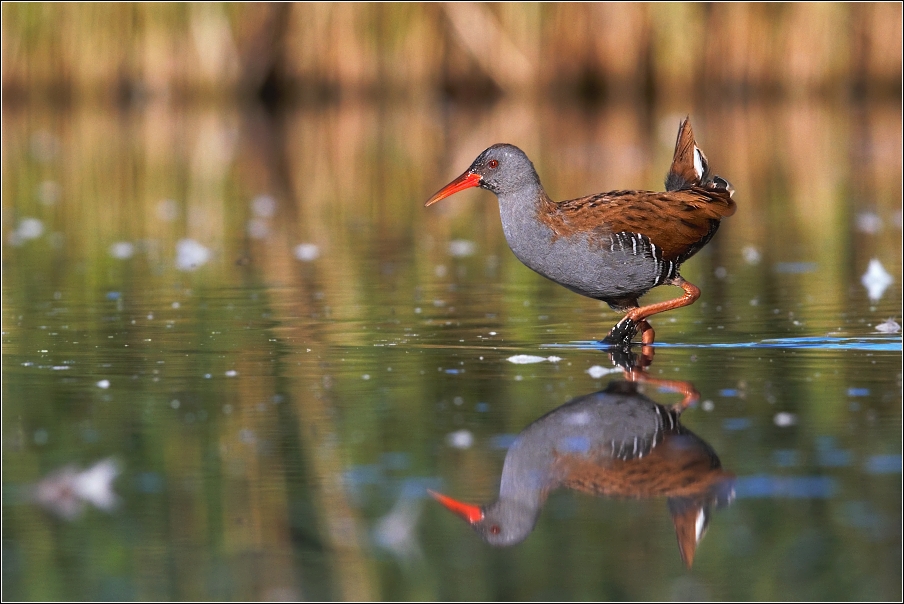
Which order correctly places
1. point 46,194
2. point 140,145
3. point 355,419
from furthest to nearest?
point 140,145 → point 46,194 → point 355,419

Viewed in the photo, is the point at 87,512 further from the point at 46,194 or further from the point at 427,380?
the point at 46,194

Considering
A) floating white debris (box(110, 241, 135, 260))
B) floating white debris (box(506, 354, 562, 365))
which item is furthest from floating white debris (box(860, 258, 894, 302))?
floating white debris (box(110, 241, 135, 260))

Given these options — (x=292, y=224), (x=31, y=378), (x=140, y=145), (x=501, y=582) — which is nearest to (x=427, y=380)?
(x=31, y=378)

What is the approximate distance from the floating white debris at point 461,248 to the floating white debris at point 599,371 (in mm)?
4345

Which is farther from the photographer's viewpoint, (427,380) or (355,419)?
(427,380)

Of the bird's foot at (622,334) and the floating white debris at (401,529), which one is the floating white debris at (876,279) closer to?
the bird's foot at (622,334)

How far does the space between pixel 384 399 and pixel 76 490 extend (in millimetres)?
1405

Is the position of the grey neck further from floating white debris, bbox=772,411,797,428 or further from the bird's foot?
floating white debris, bbox=772,411,797,428

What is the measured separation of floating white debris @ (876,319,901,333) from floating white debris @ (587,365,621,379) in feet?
4.74

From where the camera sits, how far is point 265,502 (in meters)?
4.02

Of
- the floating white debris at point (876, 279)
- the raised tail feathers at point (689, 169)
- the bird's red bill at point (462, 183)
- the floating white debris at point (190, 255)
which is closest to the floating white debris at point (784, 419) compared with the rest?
the bird's red bill at point (462, 183)

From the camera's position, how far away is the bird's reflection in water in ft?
12.6

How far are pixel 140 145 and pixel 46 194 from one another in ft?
16.2

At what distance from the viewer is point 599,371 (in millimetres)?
5836
